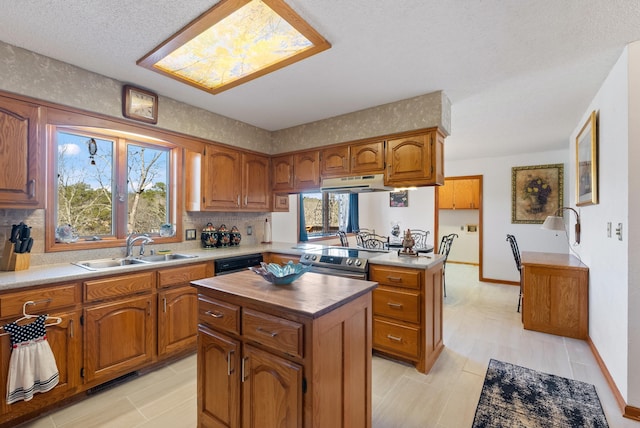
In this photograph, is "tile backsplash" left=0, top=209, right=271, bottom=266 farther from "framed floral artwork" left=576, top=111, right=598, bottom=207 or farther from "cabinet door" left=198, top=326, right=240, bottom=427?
"framed floral artwork" left=576, top=111, right=598, bottom=207

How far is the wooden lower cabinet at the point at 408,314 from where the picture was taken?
2.39 m

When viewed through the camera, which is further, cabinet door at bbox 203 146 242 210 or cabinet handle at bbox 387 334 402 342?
cabinet door at bbox 203 146 242 210

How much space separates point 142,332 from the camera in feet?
7.56

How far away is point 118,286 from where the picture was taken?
215 cm

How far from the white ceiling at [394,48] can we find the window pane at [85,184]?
68cm

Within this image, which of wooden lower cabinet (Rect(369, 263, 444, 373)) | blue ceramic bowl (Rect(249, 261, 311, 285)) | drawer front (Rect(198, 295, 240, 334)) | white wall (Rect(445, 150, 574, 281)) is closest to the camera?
drawer front (Rect(198, 295, 240, 334))

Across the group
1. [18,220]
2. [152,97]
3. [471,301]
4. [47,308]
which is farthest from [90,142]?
[471,301]

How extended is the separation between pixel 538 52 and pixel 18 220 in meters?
3.97

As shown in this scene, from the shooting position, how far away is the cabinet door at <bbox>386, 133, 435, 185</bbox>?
8.96ft

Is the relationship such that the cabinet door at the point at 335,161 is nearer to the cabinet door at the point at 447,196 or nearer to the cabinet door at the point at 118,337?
the cabinet door at the point at 118,337

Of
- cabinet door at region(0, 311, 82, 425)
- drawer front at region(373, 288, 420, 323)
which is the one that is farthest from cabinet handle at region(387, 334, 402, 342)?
cabinet door at region(0, 311, 82, 425)

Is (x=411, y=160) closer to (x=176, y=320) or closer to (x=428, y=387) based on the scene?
(x=428, y=387)

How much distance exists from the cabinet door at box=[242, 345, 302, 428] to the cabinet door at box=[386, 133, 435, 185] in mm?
2147

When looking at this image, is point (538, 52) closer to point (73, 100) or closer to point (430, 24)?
point (430, 24)
